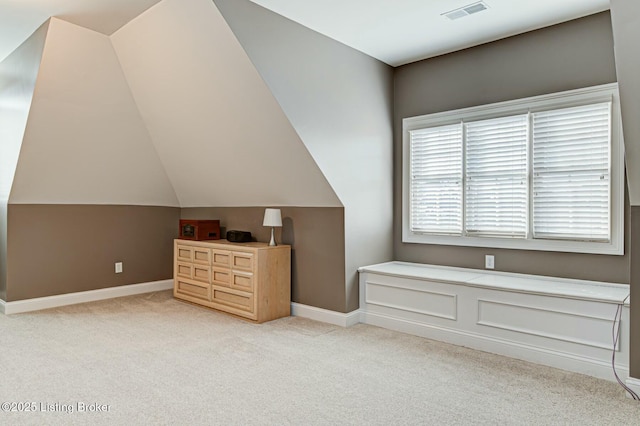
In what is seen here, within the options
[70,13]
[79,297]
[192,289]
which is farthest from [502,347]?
[79,297]

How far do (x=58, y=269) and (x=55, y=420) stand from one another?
2.89m

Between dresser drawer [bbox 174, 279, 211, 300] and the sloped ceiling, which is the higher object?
the sloped ceiling

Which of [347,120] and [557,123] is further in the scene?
[347,120]

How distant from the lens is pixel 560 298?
9.88 feet

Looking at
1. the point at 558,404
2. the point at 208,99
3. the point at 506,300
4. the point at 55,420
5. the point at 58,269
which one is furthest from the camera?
→ the point at 58,269

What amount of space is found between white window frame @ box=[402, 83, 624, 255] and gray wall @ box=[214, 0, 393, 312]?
0.66 feet

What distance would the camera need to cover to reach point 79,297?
486 cm

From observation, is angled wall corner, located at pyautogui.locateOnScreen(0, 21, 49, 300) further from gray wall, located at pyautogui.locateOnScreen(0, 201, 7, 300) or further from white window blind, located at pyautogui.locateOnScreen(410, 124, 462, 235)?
white window blind, located at pyautogui.locateOnScreen(410, 124, 462, 235)

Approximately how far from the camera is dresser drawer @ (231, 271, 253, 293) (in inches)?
164

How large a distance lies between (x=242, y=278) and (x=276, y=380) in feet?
5.26

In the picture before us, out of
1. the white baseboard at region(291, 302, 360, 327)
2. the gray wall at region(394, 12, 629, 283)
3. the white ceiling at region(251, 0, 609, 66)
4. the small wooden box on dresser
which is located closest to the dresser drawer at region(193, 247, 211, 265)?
the small wooden box on dresser

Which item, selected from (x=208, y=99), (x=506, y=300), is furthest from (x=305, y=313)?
(x=208, y=99)

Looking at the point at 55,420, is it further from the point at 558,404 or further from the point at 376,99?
the point at 376,99

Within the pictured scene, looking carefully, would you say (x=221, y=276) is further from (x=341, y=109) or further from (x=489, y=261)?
(x=489, y=261)
